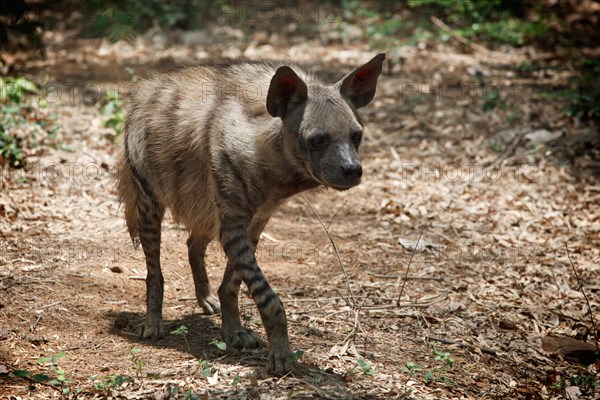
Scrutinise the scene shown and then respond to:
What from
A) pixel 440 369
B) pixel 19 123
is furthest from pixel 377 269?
pixel 19 123

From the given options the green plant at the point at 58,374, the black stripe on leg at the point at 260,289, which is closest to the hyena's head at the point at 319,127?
the black stripe on leg at the point at 260,289

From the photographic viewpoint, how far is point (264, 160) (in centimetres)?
521

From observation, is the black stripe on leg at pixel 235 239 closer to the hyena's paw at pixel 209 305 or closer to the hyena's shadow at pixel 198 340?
the hyena's shadow at pixel 198 340

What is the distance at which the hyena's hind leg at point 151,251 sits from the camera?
5.82 metres

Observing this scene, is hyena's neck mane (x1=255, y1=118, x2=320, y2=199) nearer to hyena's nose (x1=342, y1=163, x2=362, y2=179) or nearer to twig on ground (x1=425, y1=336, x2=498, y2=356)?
hyena's nose (x1=342, y1=163, x2=362, y2=179)

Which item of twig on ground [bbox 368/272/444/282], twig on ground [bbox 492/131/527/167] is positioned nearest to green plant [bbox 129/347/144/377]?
twig on ground [bbox 368/272/444/282]

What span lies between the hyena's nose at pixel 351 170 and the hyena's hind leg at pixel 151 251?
2094 mm

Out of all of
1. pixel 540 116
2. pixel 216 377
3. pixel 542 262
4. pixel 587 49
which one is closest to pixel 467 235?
pixel 542 262

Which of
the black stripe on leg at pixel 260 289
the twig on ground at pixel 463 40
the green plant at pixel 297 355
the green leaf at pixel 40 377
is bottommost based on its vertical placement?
the green leaf at pixel 40 377

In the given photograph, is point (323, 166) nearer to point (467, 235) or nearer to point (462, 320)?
point (462, 320)

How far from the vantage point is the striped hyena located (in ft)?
16.3

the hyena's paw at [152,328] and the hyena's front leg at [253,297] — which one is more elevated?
the hyena's front leg at [253,297]

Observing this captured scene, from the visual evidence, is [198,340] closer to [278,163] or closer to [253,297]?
[253,297]

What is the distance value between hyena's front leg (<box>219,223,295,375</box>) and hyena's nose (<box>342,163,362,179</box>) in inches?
37.8
